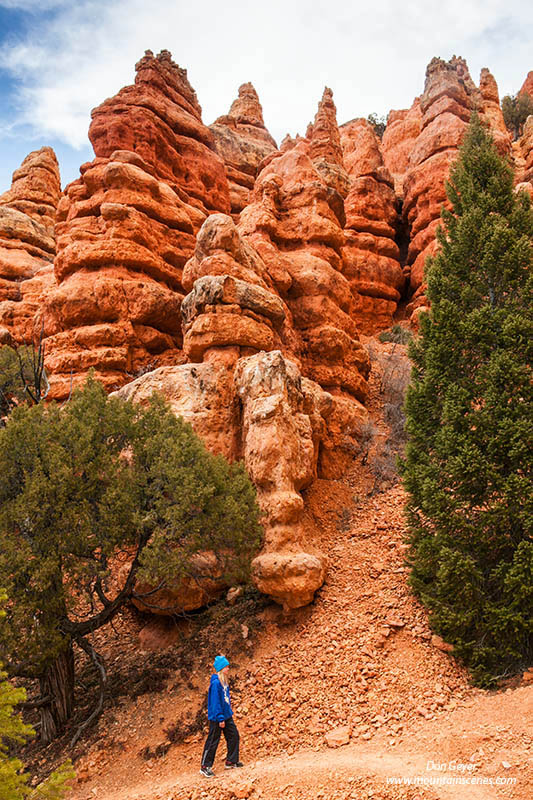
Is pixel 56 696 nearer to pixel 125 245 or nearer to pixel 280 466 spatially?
pixel 280 466

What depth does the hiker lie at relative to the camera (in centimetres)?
709

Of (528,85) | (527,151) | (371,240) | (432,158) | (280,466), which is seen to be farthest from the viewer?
(528,85)

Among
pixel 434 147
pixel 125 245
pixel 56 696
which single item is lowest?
pixel 56 696

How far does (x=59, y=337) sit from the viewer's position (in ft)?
62.5

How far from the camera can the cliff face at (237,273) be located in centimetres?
1289

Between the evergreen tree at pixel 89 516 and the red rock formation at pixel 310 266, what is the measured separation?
907cm

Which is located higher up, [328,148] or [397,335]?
[328,148]

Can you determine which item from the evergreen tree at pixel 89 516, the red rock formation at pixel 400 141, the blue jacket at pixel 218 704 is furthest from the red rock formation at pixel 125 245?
the red rock formation at pixel 400 141

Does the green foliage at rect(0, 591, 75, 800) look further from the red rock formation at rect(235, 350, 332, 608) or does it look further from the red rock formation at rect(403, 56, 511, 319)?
the red rock formation at rect(403, 56, 511, 319)

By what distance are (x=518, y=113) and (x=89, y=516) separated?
59686 mm

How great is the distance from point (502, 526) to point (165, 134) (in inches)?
1062

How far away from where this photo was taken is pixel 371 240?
31.5 metres

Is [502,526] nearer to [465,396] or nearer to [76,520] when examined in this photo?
[465,396]

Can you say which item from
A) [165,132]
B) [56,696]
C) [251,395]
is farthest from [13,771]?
[165,132]
